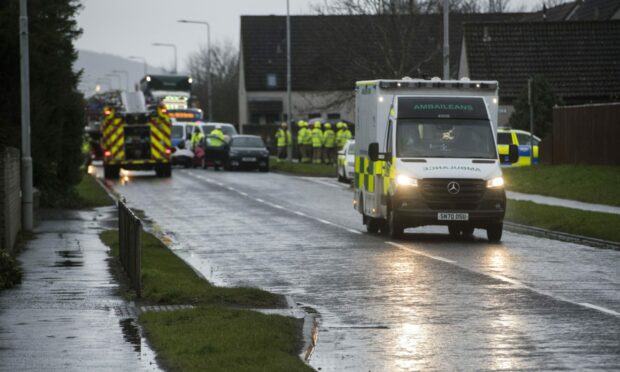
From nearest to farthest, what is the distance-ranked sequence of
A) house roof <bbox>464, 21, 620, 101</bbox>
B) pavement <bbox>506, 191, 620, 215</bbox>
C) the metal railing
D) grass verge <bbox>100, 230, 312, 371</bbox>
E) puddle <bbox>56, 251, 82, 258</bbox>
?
grass verge <bbox>100, 230, 312, 371</bbox>, the metal railing, puddle <bbox>56, 251, 82, 258</bbox>, pavement <bbox>506, 191, 620, 215</bbox>, house roof <bbox>464, 21, 620, 101</bbox>

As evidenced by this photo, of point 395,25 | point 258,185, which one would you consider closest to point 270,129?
point 395,25

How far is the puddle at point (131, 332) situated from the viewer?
12270mm

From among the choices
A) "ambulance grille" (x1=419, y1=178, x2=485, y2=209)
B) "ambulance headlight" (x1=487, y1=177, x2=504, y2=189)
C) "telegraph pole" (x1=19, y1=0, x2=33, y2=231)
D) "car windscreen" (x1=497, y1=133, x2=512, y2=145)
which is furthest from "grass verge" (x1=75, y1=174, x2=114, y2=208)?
"ambulance headlight" (x1=487, y1=177, x2=504, y2=189)

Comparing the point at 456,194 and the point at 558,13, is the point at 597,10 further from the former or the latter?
the point at 456,194

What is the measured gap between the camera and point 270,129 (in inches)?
3676

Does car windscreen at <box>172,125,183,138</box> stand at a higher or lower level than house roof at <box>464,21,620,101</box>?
lower

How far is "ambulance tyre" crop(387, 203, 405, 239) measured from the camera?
25.2m

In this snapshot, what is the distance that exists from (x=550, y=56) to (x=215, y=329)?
60.8m

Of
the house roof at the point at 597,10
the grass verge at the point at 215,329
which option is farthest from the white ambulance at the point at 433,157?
the house roof at the point at 597,10

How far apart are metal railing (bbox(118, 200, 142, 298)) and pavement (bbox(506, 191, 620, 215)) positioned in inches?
547

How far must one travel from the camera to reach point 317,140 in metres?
66.1

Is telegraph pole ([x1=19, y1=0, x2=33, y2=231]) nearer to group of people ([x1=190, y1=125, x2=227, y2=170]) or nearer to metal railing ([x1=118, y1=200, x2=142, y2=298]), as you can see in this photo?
metal railing ([x1=118, y1=200, x2=142, y2=298])

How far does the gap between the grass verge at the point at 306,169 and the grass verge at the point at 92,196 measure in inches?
473

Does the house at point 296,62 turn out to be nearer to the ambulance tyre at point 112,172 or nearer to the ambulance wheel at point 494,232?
the ambulance tyre at point 112,172
